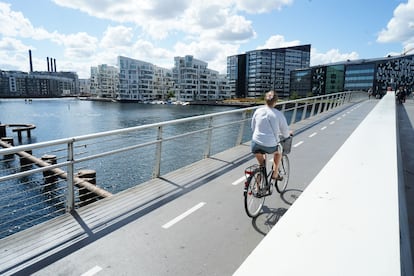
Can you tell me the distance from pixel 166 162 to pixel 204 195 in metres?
15.0

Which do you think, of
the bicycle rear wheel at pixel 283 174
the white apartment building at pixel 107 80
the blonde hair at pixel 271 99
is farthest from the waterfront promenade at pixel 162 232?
the white apartment building at pixel 107 80

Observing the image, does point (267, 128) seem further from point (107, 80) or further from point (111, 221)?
point (107, 80)

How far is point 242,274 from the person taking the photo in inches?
55.1

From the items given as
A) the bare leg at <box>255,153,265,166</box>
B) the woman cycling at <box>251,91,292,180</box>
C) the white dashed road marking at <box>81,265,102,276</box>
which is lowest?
the white dashed road marking at <box>81,265,102,276</box>

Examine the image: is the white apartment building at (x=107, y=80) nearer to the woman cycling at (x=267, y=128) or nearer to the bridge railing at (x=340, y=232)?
the woman cycling at (x=267, y=128)

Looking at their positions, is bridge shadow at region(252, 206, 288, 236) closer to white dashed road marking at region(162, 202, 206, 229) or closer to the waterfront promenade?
the waterfront promenade

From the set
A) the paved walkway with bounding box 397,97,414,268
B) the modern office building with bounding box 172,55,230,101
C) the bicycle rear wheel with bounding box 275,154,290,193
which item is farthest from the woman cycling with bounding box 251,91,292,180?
the modern office building with bounding box 172,55,230,101

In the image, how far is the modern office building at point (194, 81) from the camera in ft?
414

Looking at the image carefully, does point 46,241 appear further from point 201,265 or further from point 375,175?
point 375,175

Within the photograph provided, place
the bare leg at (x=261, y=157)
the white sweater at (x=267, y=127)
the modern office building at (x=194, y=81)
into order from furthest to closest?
1. the modern office building at (x=194, y=81)
2. the bare leg at (x=261, y=157)
3. the white sweater at (x=267, y=127)

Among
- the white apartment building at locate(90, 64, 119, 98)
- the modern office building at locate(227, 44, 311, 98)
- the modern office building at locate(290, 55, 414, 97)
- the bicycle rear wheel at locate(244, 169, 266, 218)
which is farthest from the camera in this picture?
the white apartment building at locate(90, 64, 119, 98)

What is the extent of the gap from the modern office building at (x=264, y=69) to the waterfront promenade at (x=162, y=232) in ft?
411

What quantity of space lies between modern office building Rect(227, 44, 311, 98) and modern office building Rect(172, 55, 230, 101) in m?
12.5

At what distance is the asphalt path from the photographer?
115 inches
